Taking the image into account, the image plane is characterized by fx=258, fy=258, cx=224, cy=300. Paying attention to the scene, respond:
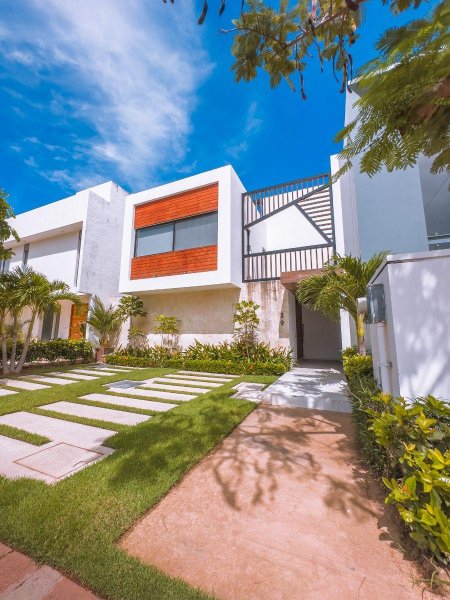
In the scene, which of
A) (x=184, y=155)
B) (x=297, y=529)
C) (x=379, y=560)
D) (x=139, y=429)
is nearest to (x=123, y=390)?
(x=139, y=429)

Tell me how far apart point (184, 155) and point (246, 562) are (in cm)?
1315

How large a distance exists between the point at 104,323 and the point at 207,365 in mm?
6032

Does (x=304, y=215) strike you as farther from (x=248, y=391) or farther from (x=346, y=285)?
(x=248, y=391)

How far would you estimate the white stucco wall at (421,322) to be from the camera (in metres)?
2.25

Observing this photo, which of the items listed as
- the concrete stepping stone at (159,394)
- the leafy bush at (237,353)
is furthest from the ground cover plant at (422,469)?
the leafy bush at (237,353)

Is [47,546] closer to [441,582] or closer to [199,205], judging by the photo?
[441,582]

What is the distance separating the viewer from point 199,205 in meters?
10.9

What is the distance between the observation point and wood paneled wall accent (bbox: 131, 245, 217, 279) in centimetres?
1026

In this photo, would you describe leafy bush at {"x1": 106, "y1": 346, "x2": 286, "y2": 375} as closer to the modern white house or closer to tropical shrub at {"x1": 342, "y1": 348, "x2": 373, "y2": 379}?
the modern white house

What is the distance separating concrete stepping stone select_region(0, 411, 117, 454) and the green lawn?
0.85 feet

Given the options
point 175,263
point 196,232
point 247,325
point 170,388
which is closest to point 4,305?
point 175,263

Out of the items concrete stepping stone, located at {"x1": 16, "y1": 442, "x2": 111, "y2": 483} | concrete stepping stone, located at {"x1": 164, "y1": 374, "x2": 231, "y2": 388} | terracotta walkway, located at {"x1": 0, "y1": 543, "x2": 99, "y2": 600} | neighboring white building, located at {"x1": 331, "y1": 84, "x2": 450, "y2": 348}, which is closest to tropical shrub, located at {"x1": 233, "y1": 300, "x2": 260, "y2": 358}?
concrete stepping stone, located at {"x1": 164, "y1": 374, "x2": 231, "y2": 388}

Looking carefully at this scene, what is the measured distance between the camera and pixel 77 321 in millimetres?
13992

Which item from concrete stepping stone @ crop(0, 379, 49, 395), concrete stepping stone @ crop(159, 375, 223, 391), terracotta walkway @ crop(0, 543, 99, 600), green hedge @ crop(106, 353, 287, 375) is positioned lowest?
terracotta walkway @ crop(0, 543, 99, 600)
